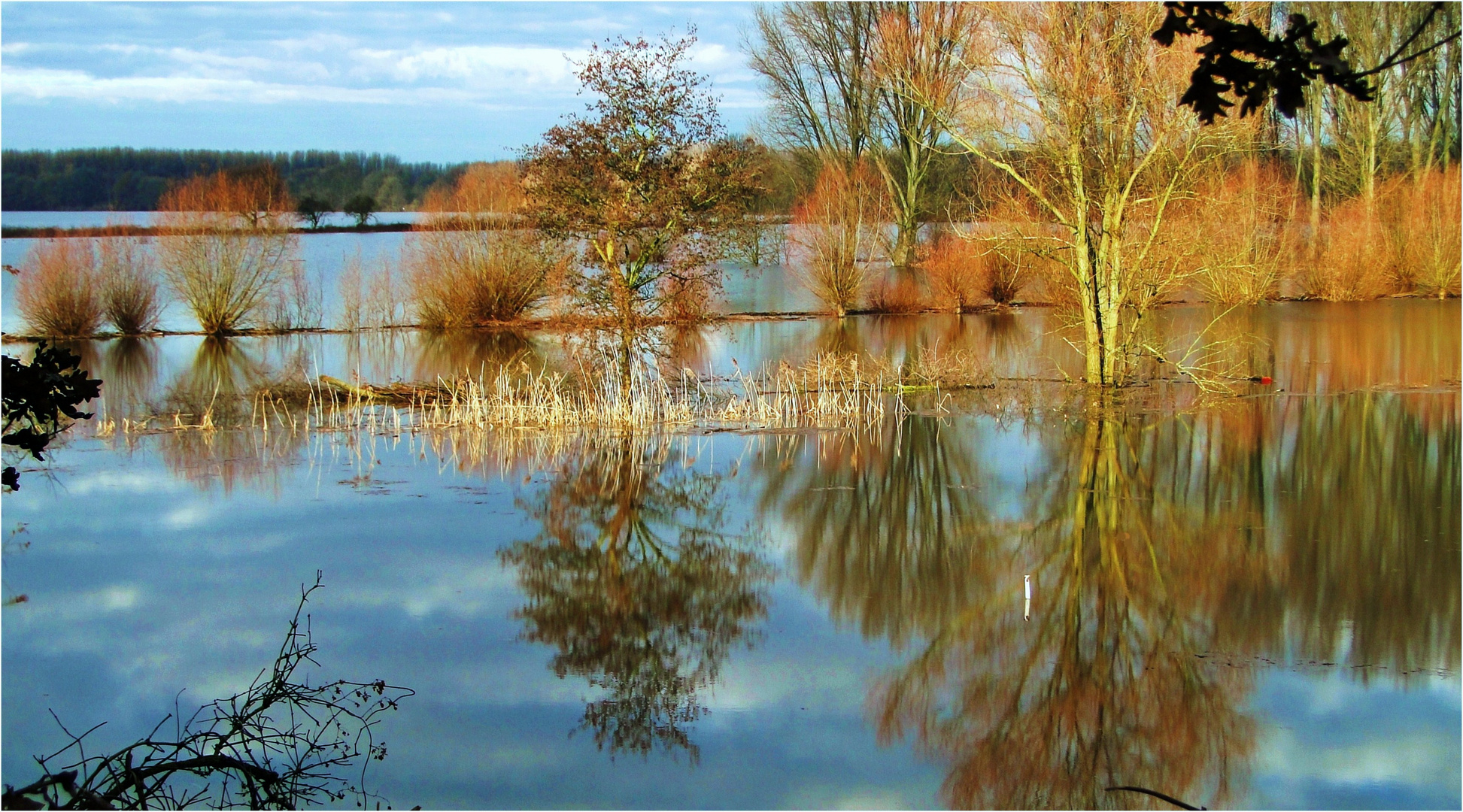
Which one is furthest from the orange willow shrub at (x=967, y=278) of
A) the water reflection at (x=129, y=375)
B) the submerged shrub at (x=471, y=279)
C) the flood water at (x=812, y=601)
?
the water reflection at (x=129, y=375)

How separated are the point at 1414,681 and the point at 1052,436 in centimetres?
683

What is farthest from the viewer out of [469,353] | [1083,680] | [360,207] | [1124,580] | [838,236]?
[360,207]

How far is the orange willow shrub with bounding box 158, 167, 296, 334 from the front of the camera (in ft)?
82.4

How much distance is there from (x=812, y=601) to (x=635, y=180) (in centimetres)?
724

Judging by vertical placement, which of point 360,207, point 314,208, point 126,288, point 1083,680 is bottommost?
point 1083,680

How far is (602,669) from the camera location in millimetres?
7094

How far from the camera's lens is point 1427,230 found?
28469 millimetres

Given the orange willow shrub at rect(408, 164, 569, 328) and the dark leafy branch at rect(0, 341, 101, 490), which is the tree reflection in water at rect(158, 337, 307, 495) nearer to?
the orange willow shrub at rect(408, 164, 569, 328)

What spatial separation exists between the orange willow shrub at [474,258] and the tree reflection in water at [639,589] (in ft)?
47.7

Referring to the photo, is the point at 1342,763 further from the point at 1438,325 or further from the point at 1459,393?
the point at 1438,325

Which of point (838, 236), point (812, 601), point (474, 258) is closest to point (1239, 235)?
point (838, 236)

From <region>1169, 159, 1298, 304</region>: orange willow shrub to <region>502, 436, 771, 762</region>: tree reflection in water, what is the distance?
6.55 m

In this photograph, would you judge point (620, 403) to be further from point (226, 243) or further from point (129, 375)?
point (226, 243)

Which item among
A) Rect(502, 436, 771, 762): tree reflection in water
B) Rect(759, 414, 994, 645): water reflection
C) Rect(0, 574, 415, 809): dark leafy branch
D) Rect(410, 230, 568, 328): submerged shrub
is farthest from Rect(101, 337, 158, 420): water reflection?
Rect(0, 574, 415, 809): dark leafy branch
